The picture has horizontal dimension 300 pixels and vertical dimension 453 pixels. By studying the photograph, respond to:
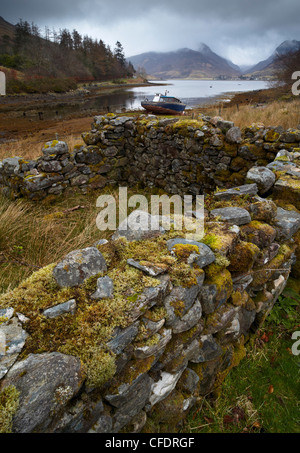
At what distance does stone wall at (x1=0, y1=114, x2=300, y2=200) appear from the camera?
5.18 meters

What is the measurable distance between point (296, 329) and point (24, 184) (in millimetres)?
6245

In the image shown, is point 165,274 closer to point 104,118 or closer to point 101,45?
point 104,118

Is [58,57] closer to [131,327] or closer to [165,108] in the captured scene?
[165,108]

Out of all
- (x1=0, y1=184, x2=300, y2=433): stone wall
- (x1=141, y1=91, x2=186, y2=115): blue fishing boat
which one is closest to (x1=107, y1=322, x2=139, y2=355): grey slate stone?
(x1=0, y1=184, x2=300, y2=433): stone wall

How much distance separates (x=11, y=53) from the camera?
62.0 m

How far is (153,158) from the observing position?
7.06m

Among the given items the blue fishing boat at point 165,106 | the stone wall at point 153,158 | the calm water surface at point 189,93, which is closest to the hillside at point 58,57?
the calm water surface at point 189,93

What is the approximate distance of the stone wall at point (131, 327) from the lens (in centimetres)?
118

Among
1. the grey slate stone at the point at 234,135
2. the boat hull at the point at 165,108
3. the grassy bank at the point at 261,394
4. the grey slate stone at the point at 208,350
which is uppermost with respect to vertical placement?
the boat hull at the point at 165,108

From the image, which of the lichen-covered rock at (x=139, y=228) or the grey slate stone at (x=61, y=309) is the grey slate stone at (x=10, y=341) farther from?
the lichen-covered rock at (x=139, y=228)

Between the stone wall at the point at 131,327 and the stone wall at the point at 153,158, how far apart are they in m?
3.21

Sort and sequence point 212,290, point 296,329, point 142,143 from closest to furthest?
point 212,290
point 296,329
point 142,143

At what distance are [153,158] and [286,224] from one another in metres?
4.99
